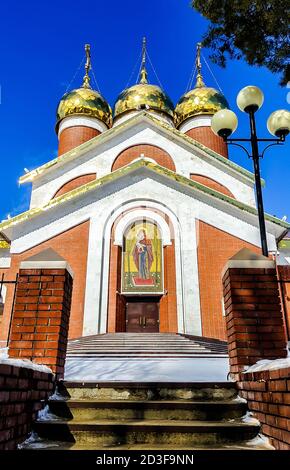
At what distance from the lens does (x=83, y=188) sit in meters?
12.8

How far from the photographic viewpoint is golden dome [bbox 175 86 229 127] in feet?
69.5

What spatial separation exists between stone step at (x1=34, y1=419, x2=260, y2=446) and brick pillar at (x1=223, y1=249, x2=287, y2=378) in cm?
80

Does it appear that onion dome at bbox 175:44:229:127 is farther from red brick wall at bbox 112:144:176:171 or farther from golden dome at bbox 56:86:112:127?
red brick wall at bbox 112:144:176:171

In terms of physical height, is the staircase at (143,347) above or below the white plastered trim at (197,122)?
below

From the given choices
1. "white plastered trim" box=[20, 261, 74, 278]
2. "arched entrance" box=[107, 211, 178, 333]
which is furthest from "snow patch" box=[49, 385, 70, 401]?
"arched entrance" box=[107, 211, 178, 333]

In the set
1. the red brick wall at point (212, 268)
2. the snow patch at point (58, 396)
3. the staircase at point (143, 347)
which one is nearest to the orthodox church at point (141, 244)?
the red brick wall at point (212, 268)

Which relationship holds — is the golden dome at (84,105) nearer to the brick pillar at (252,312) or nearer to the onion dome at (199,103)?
the onion dome at (199,103)

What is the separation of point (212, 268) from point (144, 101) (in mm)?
12037

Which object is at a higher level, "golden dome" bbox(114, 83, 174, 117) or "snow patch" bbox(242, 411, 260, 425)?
"golden dome" bbox(114, 83, 174, 117)

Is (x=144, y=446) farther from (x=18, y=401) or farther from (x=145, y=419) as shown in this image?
(x=18, y=401)

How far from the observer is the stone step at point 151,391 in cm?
391

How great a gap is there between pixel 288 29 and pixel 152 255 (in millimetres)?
7791

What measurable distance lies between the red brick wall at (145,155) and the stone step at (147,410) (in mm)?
14416
